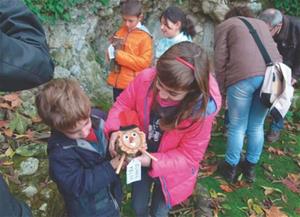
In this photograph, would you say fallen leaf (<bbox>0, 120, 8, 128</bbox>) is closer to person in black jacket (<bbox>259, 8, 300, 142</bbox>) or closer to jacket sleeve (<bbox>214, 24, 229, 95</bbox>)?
jacket sleeve (<bbox>214, 24, 229, 95</bbox>)

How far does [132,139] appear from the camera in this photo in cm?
220

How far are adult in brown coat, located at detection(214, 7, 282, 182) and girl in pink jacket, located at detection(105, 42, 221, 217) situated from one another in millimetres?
1282

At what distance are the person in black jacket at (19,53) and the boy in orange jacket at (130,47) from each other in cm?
A: 254

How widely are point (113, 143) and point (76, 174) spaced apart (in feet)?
0.95

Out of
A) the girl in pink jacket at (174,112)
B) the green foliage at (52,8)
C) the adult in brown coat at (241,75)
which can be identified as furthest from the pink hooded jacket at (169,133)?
the green foliage at (52,8)

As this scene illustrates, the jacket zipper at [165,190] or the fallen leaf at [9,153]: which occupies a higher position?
the jacket zipper at [165,190]

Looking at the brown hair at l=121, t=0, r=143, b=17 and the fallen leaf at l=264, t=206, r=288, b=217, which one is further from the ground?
the brown hair at l=121, t=0, r=143, b=17

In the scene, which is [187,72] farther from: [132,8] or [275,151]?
[275,151]

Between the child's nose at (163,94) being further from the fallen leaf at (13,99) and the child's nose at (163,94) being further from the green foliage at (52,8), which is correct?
the green foliage at (52,8)

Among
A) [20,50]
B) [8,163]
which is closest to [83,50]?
[8,163]

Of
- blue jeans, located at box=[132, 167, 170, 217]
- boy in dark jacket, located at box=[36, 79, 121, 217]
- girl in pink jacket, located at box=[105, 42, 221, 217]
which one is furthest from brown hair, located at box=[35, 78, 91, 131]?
blue jeans, located at box=[132, 167, 170, 217]

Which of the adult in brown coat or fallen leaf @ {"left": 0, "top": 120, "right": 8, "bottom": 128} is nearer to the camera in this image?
the adult in brown coat

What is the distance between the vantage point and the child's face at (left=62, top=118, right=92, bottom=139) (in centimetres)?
212

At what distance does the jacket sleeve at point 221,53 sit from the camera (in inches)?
146
